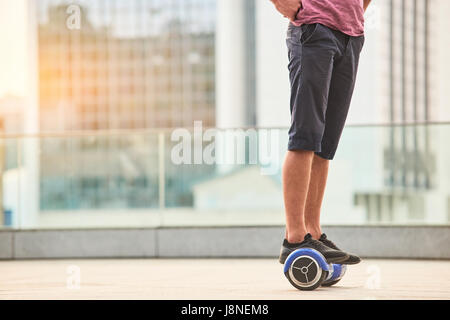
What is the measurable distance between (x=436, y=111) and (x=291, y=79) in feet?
247

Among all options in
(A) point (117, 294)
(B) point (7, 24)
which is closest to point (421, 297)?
(A) point (117, 294)

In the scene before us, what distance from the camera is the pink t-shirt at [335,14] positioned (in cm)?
225

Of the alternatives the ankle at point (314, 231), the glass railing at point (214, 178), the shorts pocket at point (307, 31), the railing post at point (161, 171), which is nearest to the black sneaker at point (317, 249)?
the ankle at point (314, 231)

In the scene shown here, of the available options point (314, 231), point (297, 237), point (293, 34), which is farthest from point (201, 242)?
point (293, 34)

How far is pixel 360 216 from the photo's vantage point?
4.30m

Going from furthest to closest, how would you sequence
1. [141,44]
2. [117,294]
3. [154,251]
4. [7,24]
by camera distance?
[141,44] → [7,24] → [154,251] → [117,294]

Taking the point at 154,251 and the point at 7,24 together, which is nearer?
the point at 154,251

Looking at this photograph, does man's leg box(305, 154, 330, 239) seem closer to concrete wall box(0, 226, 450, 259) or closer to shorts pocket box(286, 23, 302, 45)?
shorts pocket box(286, 23, 302, 45)

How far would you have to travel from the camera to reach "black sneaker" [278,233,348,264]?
2256mm

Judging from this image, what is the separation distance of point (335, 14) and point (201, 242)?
2.19 meters

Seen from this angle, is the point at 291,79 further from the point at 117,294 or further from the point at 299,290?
the point at 117,294

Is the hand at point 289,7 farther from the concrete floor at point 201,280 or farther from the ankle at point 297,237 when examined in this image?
the concrete floor at point 201,280

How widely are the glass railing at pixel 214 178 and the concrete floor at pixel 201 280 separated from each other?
0.51m
